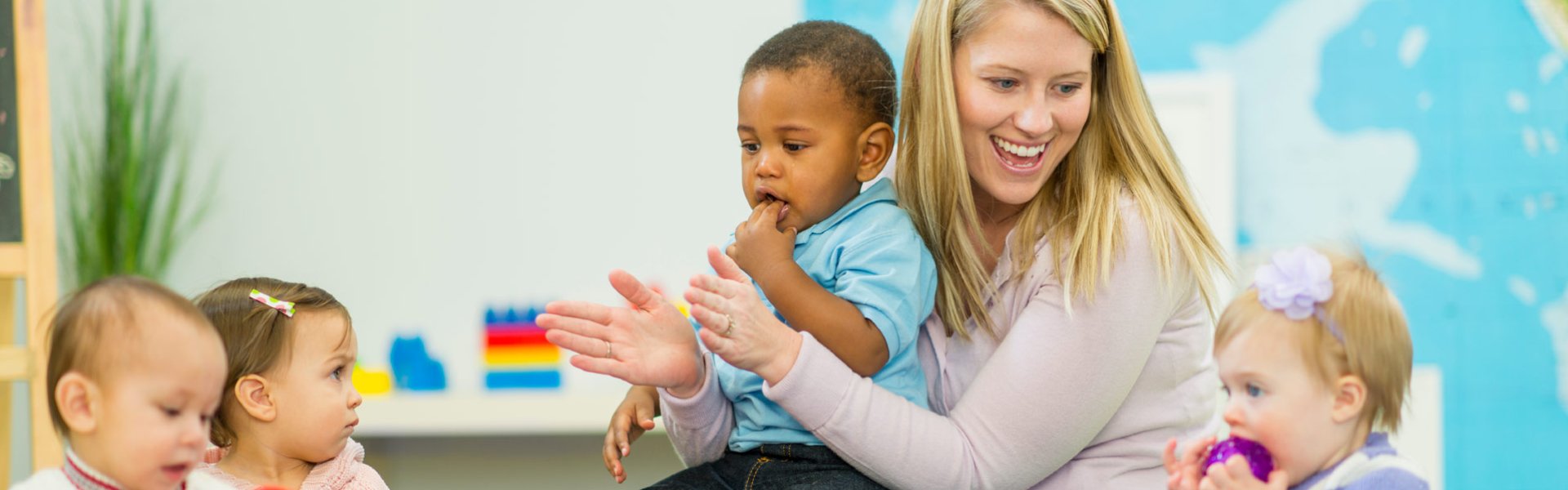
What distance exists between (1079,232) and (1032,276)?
9cm

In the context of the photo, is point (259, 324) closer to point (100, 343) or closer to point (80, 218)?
point (100, 343)

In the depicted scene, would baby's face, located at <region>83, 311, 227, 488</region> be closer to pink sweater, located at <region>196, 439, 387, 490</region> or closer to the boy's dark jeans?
pink sweater, located at <region>196, 439, 387, 490</region>

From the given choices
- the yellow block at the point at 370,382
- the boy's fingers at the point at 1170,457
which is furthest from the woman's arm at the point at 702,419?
the yellow block at the point at 370,382

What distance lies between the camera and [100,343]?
1128 mm

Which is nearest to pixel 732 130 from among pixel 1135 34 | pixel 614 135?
pixel 614 135

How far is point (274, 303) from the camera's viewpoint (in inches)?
59.2

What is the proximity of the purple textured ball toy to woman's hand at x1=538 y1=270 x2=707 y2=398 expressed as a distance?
2.14ft

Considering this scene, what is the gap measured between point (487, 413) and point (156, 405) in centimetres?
243

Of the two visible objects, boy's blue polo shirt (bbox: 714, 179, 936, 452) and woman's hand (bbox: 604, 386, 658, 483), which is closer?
boy's blue polo shirt (bbox: 714, 179, 936, 452)

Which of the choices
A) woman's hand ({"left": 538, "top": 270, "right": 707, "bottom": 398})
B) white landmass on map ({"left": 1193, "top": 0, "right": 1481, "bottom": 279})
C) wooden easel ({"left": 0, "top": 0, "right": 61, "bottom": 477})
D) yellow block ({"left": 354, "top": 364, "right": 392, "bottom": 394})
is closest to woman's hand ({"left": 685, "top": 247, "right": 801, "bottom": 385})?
woman's hand ({"left": 538, "top": 270, "right": 707, "bottom": 398})

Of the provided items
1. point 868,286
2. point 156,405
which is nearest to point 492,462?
point 868,286

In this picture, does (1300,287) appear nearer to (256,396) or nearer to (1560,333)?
(256,396)

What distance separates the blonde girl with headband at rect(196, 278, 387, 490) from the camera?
4.89 feet

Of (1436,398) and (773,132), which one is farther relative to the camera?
(1436,398)
